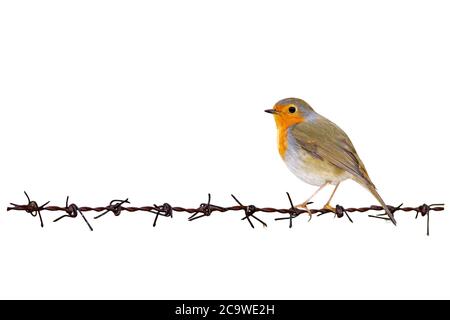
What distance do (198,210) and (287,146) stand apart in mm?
1441

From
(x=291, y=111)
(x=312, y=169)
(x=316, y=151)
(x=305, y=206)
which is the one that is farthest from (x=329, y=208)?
(x=291, y=111)

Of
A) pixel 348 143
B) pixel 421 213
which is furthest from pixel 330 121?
pixel 421 213

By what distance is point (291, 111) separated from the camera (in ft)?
21.6

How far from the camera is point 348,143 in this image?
20.8 feet

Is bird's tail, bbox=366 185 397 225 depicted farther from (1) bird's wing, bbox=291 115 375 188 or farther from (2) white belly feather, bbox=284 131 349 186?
Result: (2) white belly feather, bbox=284 131 349 186

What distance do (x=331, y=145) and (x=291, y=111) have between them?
64 cm

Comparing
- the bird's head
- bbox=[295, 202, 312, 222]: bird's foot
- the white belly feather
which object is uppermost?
the bird's head

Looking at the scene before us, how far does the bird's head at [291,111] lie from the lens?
657 cm

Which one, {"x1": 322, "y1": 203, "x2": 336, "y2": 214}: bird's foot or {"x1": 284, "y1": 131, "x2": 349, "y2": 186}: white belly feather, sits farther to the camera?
{"x1": 284, "y1": 131, "x2": 349, "y2": 186}: white belly feather

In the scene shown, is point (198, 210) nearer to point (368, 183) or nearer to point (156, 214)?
point (156, 214)

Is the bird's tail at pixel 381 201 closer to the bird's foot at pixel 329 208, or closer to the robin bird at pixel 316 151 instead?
the robin bird at pixel 316 151

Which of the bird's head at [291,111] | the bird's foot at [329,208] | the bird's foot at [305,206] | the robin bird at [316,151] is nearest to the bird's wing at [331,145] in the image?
the robin bird at [316,151]

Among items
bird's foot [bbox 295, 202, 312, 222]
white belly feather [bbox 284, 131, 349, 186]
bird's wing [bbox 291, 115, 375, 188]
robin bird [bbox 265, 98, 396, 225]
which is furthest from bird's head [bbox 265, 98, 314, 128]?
bird's foot [bbox 295, 202, 312, 222]

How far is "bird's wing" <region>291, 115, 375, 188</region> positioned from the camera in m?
6.13
